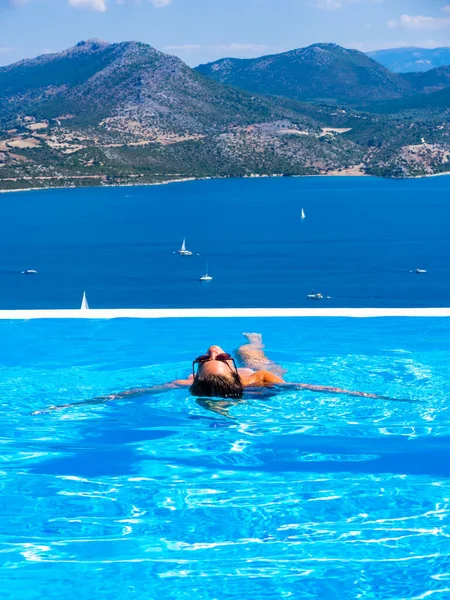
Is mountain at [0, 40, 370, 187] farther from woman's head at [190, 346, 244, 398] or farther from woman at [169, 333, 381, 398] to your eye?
woman's head at [190, 346, 244, 398]

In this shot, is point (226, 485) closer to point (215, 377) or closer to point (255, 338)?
point (215, 377)

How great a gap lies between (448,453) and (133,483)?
1.71 meters

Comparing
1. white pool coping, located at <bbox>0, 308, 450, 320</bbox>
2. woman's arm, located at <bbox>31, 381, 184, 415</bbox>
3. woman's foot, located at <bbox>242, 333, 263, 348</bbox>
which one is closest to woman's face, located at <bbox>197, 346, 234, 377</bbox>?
woman's arm, located at <bbox>31, 381, 184, 415</bbox>

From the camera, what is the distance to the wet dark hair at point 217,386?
5.49m

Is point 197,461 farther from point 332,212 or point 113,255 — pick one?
point 332,212

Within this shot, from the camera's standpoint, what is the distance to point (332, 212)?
107 meters

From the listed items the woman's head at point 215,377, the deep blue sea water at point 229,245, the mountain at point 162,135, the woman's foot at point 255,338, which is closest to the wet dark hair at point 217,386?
the woman's head at point 215,377

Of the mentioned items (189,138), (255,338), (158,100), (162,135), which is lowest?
(255,338)

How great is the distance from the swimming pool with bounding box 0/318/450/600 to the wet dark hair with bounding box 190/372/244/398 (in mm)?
159

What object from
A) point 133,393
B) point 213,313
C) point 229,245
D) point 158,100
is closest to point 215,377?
point 133,393

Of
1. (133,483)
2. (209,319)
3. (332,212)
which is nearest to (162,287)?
(332,212)

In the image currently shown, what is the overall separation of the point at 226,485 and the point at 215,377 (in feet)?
3.04

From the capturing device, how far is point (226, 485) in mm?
4680

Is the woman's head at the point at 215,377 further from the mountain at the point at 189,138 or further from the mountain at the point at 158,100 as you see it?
the mountain at the point at 158,100
